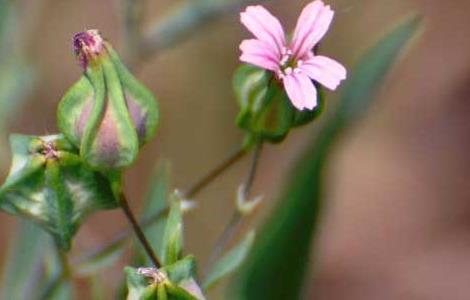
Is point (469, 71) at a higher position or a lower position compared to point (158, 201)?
lower

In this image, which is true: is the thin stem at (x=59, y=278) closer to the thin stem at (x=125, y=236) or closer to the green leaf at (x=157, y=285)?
the thin stem at (x=125, y=236)

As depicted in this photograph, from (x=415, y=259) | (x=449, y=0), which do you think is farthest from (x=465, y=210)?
(x=449, y=0)

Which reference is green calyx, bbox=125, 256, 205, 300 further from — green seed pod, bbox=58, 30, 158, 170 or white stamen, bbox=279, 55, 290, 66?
white stamen, bbox=279, 55, 290, 66

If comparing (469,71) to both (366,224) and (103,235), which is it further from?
(103,235)

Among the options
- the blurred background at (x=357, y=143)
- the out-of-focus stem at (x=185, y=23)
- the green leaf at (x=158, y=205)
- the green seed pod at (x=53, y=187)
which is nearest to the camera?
the green seed pod at (x=53, y=187)

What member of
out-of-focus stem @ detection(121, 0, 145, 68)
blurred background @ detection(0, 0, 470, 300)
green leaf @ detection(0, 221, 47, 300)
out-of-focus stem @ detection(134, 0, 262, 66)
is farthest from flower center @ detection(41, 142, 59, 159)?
blurred background @ detection(0, 0, 470, 300)

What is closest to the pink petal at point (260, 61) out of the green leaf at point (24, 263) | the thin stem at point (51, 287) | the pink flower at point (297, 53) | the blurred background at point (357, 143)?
the pink flower at point (297, 53)
